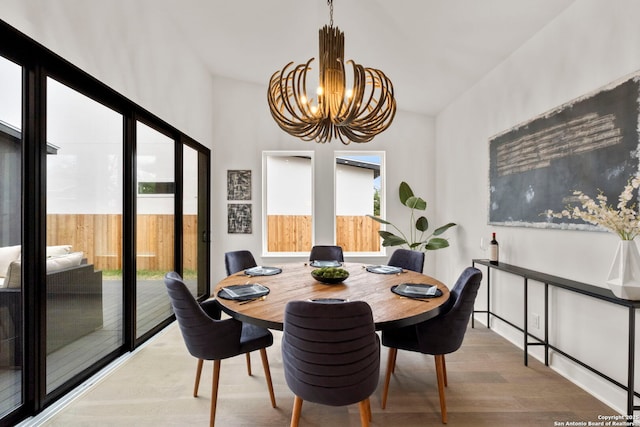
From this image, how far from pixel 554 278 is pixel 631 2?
1886mm

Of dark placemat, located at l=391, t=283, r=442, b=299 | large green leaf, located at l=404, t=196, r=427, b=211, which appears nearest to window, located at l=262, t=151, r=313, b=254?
large green leaf, located at l=404, t=196, r=427, b=211

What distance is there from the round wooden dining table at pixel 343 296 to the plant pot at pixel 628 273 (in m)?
0.93

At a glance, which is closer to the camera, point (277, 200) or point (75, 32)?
point (75, 32)

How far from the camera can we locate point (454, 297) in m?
2.12

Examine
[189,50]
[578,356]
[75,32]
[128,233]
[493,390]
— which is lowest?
[493,390]

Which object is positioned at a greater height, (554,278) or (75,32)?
(75,32)

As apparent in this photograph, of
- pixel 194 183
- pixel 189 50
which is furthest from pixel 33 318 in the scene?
pixel 189 50

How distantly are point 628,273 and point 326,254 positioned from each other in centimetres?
255

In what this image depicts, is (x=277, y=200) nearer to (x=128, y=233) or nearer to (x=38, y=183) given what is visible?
(x=128, y=233)

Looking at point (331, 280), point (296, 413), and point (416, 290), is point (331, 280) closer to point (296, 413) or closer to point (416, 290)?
point (416, 290)

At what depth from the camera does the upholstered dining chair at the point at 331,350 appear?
131 centimetres

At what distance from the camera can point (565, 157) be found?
2.33 m

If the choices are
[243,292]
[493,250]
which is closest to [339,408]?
[243,292]

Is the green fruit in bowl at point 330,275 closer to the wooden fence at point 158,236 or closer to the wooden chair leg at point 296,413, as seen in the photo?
the wooden chair leg at point 296,413
